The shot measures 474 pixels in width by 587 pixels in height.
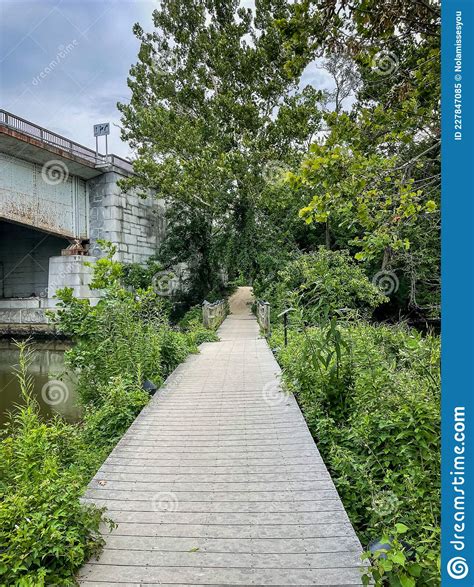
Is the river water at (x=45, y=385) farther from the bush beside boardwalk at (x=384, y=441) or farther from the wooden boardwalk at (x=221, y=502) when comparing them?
the bush beside boardwalk at (x=384, y=441)

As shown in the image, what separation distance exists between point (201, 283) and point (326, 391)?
17.5 metres

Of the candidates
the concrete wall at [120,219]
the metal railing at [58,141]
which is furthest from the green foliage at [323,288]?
the metal railing at [58,141]

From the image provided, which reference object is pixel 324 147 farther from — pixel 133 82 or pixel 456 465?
pixel 133 82

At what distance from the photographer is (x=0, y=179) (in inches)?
515

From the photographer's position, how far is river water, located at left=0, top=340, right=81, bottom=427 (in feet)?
26.5

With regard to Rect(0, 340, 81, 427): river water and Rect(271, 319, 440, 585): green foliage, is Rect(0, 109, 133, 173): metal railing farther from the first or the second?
Rect(271, 319, 440, 585): green foliage

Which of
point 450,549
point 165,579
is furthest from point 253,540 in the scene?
point 450,549

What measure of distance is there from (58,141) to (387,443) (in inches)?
608

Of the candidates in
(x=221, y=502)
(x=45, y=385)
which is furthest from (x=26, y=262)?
(x=221, y=502)

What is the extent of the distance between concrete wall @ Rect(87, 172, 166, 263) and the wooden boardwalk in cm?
1280

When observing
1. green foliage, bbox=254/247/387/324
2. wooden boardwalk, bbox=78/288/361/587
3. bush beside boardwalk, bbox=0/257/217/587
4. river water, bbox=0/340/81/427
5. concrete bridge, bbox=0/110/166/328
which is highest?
concrete bridge, bbox=0/110/166/328

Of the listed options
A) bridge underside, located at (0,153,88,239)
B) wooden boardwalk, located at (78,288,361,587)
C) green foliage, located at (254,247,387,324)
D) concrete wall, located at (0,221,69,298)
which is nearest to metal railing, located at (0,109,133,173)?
bridge underside, located at (0,153,88,239)

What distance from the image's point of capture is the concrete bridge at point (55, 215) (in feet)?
44.2

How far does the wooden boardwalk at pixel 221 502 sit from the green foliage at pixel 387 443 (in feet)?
0.87
